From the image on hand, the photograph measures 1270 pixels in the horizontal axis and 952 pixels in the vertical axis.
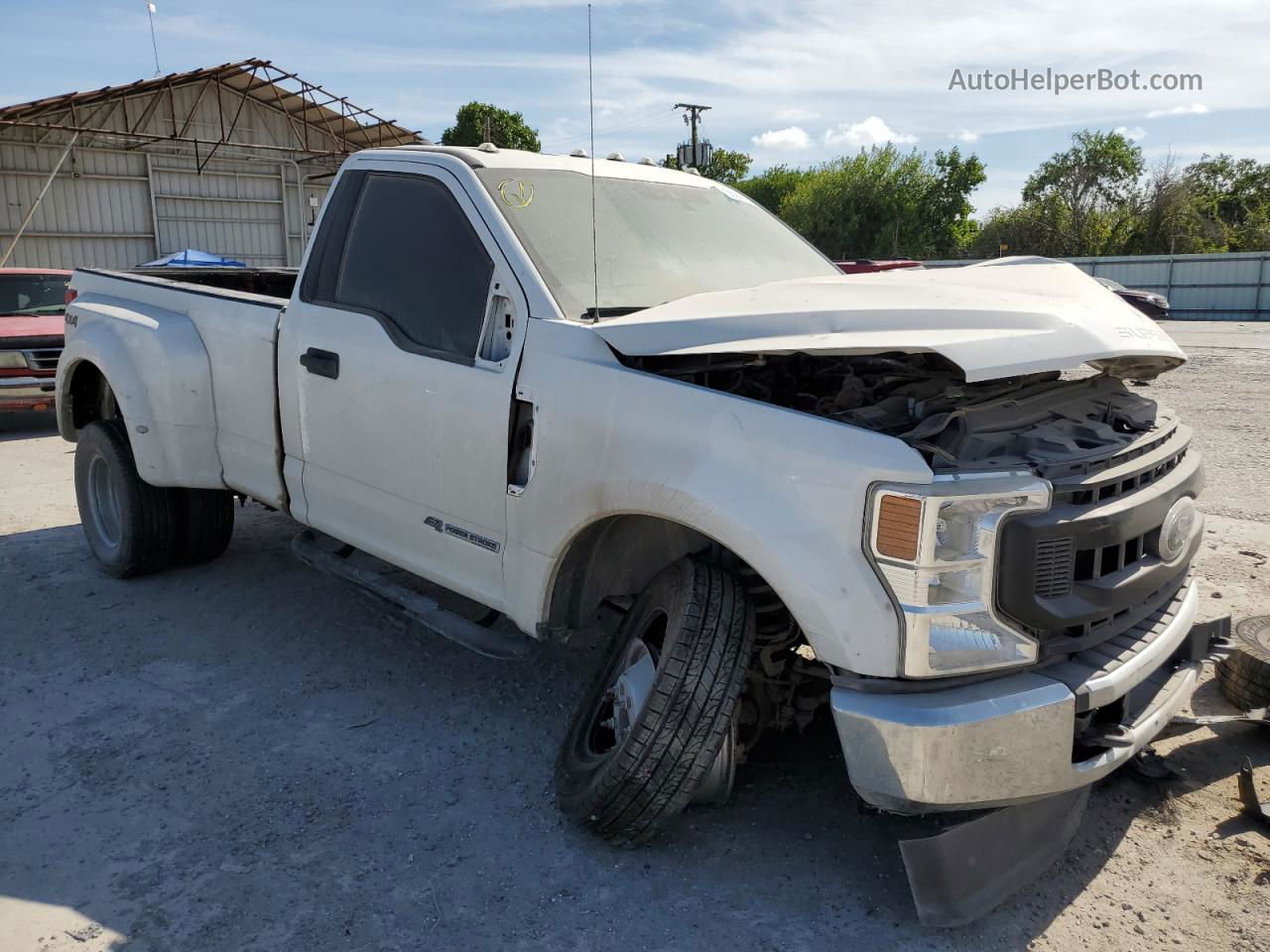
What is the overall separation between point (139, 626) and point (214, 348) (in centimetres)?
138

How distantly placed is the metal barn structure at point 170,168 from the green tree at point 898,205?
92.8 ft

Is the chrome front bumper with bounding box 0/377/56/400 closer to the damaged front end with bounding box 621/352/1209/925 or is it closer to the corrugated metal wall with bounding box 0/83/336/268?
the damaged front end with bounding box 621/352/1209/925

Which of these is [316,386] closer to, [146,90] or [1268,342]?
[1268,342]

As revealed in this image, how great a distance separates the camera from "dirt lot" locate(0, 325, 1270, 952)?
8.81 feet

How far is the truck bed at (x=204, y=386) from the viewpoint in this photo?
442 centimetres

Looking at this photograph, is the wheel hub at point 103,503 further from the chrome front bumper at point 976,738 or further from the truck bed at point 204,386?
the chrome front bumper at point 976,738

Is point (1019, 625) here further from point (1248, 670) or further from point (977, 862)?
point (1248, 670)

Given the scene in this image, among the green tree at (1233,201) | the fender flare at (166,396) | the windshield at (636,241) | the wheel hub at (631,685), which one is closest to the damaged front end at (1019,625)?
the windshield at (636,241)

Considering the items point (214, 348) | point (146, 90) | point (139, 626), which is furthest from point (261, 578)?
point (146, 90)

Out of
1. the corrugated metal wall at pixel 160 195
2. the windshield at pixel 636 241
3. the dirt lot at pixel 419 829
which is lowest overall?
the dirt lot at pixel 419 829

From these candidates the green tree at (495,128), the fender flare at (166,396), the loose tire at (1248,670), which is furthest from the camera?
the green tree at (495,128)

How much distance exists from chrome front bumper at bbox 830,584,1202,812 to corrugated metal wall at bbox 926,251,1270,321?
29607 millimetres

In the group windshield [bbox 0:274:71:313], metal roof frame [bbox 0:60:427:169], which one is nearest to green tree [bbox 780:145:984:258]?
metal roof frame [bbox 0:60:427:169]

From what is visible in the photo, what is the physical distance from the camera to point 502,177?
3.70 m
